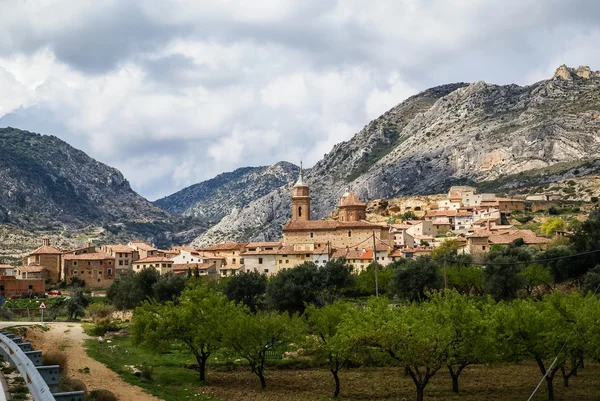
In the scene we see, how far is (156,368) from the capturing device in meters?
39.5

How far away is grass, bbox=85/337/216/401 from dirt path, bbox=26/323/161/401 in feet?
2.11

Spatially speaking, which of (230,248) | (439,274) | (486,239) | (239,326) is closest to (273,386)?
(239,326)

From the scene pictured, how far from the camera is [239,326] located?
3544 cm

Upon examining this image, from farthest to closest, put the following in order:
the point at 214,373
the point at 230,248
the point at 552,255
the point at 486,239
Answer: the point at 230,248 < the point at 486,239 < the point at 552,255 < the point at 214,373

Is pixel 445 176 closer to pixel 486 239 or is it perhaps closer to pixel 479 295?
pixel 486 239

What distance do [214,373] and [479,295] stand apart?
131 ft

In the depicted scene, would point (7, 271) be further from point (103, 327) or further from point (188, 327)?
point (188, 327)

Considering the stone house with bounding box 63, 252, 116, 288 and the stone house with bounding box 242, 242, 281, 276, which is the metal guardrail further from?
the stone house with bounding box 63, 252, 116, 288

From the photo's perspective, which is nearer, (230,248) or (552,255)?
(552,255)

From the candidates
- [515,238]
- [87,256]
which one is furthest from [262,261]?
[515,238]

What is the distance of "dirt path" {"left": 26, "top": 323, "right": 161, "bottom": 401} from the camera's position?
29750 mm

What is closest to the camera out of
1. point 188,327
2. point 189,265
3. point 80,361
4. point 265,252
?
point 188,327

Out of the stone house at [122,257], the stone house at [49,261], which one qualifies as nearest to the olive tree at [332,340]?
the stone house at [122,257]

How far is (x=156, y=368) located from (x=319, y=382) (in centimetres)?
1005
